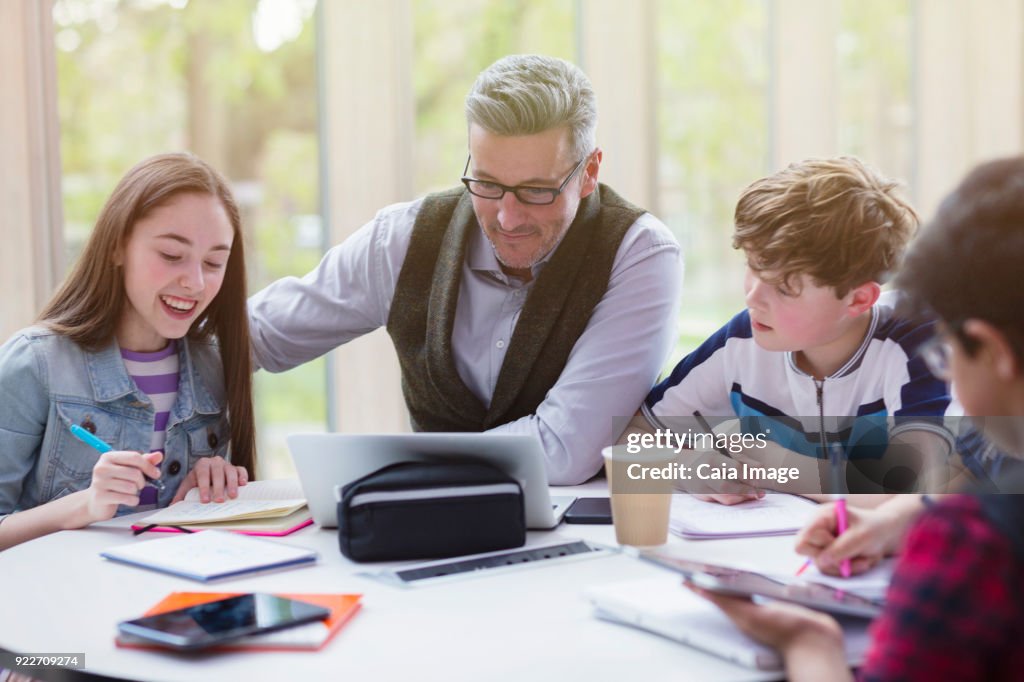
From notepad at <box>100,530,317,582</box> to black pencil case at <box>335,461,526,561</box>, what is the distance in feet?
0.27

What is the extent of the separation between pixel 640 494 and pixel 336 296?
40.6 inches

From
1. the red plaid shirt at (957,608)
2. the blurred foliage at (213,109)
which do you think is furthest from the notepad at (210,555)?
the blurred foliage at (213,109)

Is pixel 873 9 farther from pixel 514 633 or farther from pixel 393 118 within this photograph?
pixel 514 633

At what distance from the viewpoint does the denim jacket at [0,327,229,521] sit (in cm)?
159

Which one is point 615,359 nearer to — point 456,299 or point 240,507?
point 456,299

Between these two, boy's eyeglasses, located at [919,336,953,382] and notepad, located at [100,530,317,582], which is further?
notepad, located at [100,530,317,582]

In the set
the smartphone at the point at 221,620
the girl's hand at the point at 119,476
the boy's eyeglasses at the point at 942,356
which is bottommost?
the smartphone at the point at 221,620

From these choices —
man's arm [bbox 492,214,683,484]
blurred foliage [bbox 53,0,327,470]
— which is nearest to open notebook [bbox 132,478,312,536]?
man's arm [bbox 492,214,683,484]

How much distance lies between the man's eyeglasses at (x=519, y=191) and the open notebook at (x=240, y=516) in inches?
26.4

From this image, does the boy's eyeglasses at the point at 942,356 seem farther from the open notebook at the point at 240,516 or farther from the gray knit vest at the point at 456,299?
the gray knit vest at the point at 456,299

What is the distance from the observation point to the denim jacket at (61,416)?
1590mm

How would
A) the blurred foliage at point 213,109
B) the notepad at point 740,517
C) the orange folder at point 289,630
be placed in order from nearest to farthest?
the orange folder at point 289,630, the notepad at point 740,517, the blurred foliage at point 213,109

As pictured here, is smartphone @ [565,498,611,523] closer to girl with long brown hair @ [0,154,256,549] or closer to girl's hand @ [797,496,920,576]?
girl's hand @ [797,496,920,576]

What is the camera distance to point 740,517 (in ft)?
4.64
